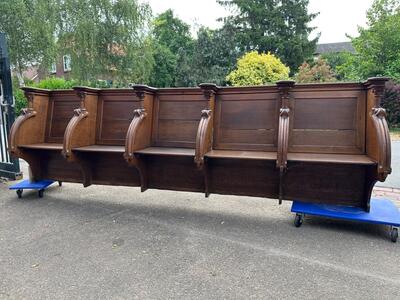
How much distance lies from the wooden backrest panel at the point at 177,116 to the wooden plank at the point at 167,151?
8cm

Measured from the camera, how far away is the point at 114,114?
3.27 m

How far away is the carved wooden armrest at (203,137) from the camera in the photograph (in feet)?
8.30

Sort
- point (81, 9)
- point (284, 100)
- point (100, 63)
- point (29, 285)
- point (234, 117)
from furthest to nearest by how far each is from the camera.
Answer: point (100, 63) → point (81, 9) → point (234, 117) → point (284, 100) → point (29, 285)

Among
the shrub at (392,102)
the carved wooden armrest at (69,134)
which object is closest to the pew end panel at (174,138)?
the carved wooden armrest at (69,134)

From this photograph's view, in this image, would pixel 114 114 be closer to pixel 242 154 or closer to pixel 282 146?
pixel 242 154

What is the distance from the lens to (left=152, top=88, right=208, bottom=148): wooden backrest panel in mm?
Answer: 3001

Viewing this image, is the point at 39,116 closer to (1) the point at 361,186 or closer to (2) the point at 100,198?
(2) the point at 100,198

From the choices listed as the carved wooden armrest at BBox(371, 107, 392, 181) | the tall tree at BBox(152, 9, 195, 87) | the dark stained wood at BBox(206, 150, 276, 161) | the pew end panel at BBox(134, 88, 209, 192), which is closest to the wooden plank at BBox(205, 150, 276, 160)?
the dark stained wood at BBox(206, 150, 276, 161)

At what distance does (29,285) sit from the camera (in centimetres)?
180

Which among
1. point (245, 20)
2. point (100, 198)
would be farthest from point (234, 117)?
point (245, 20)

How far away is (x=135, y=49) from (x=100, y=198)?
13208mm

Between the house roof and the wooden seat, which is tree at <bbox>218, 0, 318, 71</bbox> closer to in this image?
the wooden seat

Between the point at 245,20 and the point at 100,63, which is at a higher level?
the point at 245,20

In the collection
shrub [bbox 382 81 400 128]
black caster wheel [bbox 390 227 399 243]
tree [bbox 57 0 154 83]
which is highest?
tree [bbox 57 0 154 83]
